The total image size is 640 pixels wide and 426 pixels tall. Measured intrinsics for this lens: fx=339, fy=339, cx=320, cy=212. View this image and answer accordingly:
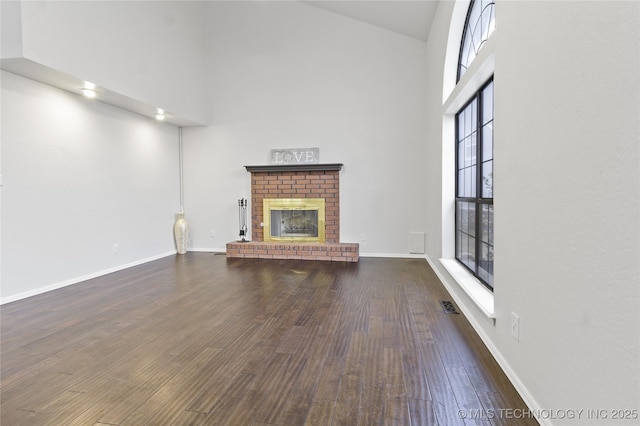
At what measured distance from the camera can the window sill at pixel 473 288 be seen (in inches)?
89.0

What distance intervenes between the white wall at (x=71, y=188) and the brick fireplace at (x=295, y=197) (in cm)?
151

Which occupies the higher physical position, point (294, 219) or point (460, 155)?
→ point (460, 155)

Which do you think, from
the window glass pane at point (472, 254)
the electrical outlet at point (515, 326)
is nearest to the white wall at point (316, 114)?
the window glass pane at point (472, 254)

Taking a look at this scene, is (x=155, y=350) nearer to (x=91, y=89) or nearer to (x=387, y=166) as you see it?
(x=91, y=89)

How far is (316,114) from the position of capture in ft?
18.6

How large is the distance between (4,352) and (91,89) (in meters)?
2.89

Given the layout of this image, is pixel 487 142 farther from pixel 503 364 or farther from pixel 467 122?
pixel 503 364

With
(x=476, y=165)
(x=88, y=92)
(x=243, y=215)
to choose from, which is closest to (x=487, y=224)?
(x=476, y=165)

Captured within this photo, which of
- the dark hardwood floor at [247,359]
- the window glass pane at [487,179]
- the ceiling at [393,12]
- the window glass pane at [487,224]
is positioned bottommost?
the dark hardwood floor at [247,359]

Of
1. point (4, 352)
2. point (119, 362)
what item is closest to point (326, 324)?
point (119, 362)

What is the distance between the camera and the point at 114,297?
11.3ft

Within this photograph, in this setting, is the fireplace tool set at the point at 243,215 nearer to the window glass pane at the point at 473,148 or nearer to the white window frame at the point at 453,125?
the white window frame at the point at 453,125

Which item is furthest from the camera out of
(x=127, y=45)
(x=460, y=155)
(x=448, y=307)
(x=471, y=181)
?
(x=127, y=45)

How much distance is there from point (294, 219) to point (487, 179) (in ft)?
12.0
